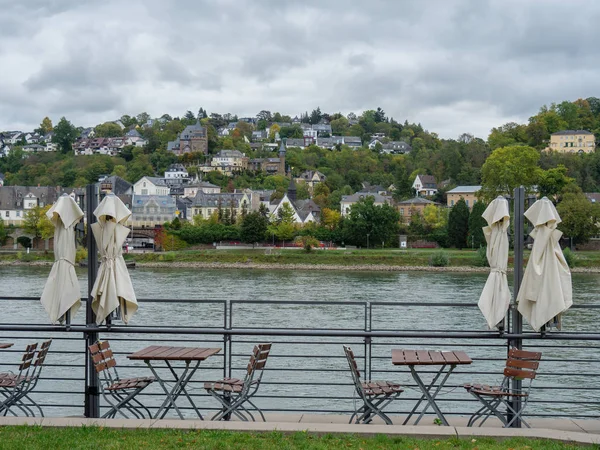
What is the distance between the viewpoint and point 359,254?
220ft

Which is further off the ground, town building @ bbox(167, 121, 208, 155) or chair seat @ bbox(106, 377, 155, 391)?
town building @ bbox(167, 121, 208, 155)

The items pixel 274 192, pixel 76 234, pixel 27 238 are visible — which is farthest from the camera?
pixel 274 192

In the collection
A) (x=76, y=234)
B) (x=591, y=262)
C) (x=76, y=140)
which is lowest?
(x=591, y=262)

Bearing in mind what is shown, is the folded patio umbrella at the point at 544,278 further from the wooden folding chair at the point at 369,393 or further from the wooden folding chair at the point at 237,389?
the wooden folding chair at the point at 237,389

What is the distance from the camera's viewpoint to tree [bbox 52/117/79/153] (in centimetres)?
16675

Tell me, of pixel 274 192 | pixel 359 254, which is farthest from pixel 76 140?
pixel 359 254

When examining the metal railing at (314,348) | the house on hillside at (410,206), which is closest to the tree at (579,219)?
the house on hillside at (410,206)

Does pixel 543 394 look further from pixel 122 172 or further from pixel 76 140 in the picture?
pixel 76 140

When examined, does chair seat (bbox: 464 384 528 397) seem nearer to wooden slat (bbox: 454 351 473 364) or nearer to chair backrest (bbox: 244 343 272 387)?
wooden slat (bbox: 454 351 473 364)

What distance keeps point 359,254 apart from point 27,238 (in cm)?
3703

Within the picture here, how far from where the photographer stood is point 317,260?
6550 centimetres

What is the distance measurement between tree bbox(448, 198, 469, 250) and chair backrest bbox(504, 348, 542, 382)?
227 feet

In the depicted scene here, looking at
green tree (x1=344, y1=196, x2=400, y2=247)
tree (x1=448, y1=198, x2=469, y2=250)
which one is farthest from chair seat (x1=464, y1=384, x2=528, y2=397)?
tree (x1=448, y1=198, x2=469, y2=250)

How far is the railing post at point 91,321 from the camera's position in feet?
23.6
